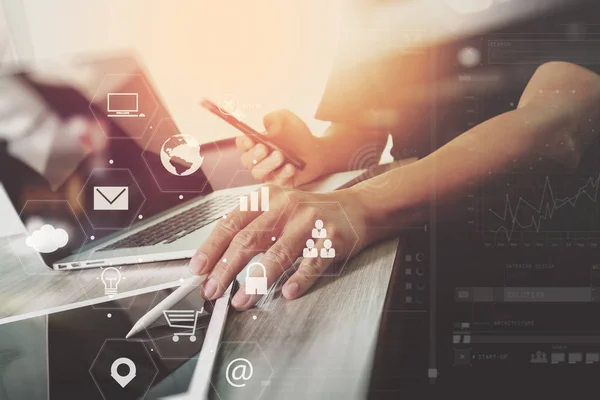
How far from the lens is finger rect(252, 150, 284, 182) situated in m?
1.08

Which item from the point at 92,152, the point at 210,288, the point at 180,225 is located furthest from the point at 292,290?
the point at 92,152

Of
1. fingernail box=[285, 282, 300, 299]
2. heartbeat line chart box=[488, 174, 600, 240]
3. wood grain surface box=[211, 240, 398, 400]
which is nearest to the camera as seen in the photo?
wood grain surface box=[211, 240, 398, 400]

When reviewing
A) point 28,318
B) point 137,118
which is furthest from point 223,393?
point 137,118

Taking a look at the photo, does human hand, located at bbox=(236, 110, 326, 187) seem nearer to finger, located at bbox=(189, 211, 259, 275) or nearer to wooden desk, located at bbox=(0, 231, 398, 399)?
finger, located at bbox=(189, 211, 259, 275)

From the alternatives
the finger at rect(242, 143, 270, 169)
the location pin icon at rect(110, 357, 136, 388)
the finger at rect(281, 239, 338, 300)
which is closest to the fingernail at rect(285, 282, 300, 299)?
the finger at rect(281, 239, 338, 300)

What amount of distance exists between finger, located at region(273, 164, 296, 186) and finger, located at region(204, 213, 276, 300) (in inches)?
3.0

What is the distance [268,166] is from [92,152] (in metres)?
0.35

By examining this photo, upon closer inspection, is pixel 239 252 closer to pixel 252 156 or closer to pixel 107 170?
pixel 252 156

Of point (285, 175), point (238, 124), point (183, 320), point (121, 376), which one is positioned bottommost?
point (121, 376)

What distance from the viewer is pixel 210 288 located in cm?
102

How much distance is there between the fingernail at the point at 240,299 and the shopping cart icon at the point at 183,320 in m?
0.07

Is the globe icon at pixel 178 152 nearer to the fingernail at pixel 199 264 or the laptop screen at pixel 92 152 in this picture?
the laptop screen at pixel 92 152

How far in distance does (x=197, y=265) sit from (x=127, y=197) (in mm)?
197

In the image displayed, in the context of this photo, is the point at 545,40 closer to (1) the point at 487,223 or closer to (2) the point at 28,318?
(1) the point at 487,223
